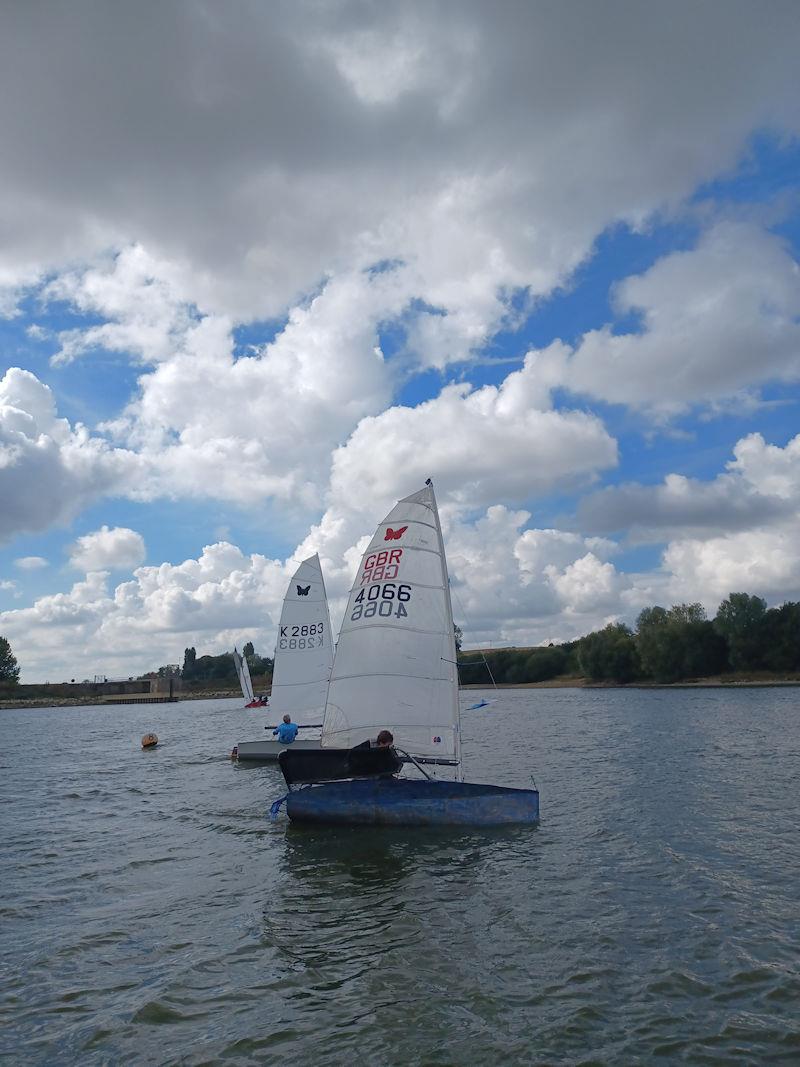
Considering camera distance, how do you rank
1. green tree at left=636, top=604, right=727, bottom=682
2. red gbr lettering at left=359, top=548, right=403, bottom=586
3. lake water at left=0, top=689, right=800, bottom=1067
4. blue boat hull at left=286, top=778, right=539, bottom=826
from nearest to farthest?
lake water at left=0, top=689, right=800, bottom=1067 < blue boat hull at left=286, top=778, right=539, bottom=826 < red gbr lettering at left=359, top=548, right=403, bottom=586 < green tree at left=636, top=604, right=727, bottom=682

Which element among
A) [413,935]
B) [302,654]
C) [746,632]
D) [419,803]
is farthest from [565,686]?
[413,935]

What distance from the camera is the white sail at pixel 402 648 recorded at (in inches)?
793

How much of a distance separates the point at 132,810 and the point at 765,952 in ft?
64.7

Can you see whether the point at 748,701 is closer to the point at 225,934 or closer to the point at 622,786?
the point at 622,786

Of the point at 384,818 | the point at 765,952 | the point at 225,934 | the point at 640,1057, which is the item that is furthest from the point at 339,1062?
the point at 384,818

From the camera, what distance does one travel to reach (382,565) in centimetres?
2116

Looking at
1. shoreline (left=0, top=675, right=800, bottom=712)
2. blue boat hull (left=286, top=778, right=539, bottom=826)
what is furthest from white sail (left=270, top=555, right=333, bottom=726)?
shoreline (left=0, top=675, right=800, bottom=712)

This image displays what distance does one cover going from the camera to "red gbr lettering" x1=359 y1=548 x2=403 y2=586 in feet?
68.8

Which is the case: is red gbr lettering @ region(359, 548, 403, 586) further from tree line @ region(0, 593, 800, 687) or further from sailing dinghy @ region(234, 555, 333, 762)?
tree line @ region(0, 593, 800, 687)

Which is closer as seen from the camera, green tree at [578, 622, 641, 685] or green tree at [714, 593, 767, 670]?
green tree at [714, 593, 767, 670]

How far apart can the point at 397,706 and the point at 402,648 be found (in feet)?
4.92

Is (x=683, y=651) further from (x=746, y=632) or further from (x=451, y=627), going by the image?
(x=451, y=627)

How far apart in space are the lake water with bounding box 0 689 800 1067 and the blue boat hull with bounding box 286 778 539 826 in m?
0.37

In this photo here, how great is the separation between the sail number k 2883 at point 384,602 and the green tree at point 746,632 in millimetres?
97388
